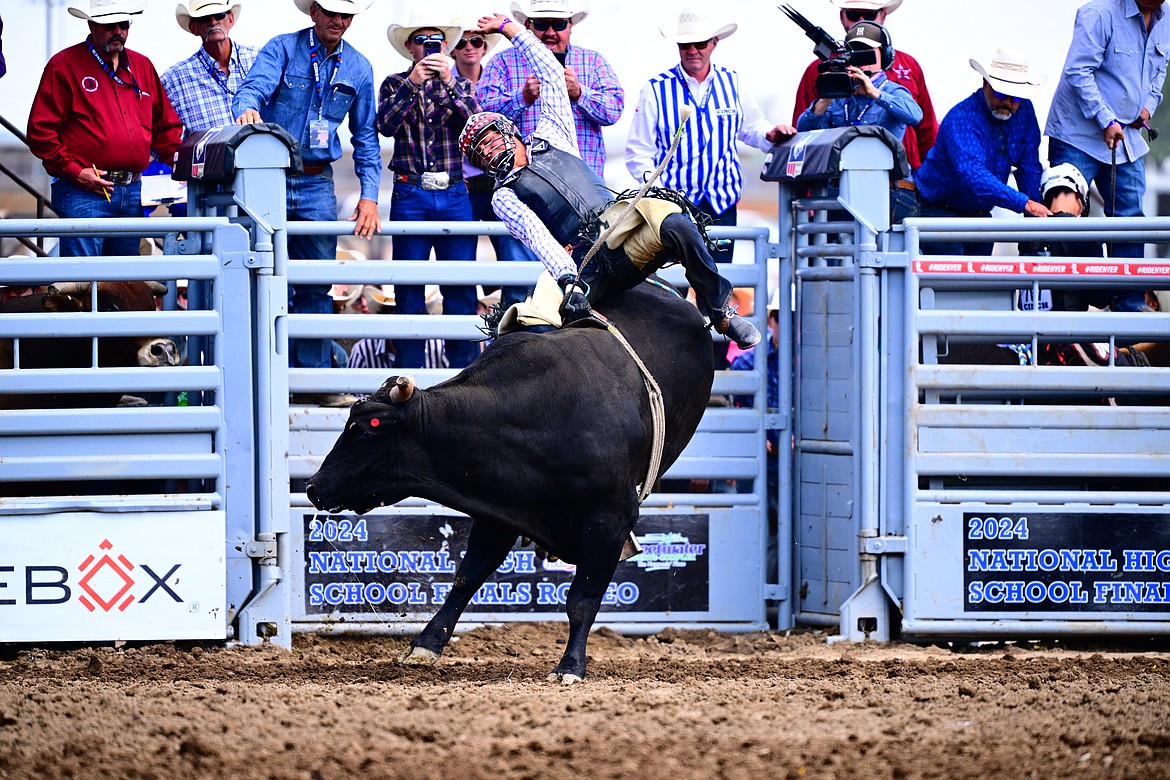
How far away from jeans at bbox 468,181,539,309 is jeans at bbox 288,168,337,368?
918mm

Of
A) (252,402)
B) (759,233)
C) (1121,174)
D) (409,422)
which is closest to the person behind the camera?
(409,422)

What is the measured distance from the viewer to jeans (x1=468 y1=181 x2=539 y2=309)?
883 centimetres

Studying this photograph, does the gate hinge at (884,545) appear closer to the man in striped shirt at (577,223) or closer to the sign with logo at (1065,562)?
the sign with logo at (1065,562)

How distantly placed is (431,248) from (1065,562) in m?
4.08

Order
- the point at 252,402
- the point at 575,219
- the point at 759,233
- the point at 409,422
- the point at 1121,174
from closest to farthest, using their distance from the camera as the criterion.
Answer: the point at 409,422, the point at 575,219, the point at 252,402, the point at 759,233, the point at 1121,174

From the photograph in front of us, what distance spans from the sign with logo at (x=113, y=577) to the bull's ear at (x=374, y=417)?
1.61 m

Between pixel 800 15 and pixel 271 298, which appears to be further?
pixel 800 15

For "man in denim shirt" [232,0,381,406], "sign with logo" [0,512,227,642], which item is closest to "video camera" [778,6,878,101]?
"man in denim shirt" [232,0,381,406]

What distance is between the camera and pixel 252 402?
7.95 meters

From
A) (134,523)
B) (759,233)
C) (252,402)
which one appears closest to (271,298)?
(252,402)

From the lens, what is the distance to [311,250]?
8688 mm

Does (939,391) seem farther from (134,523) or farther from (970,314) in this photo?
(134,523)

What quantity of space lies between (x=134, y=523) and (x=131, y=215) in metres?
2.27

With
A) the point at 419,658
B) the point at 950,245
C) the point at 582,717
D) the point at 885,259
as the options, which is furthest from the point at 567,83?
the point at 582,717
